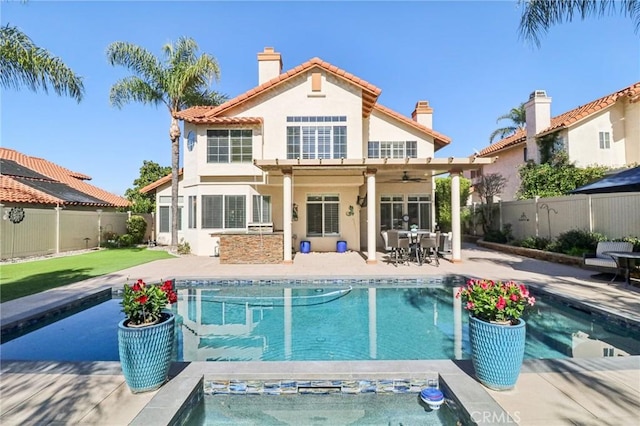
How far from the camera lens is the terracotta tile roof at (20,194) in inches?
668

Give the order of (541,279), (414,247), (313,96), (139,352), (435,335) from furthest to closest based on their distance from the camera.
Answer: (313,96)
(414,247)
(541,279)
(435,335)
(139,352)

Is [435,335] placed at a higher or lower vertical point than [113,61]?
lower

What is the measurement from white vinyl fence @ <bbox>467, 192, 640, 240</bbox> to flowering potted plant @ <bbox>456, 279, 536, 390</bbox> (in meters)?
11.9

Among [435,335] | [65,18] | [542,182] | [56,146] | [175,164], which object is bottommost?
[435,335]

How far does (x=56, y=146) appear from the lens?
958 inches

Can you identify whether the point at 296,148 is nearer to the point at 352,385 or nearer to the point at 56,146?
the point at 352,385

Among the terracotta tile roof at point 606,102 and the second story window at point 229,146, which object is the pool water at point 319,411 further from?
the terracotta tile roof at point 606,102

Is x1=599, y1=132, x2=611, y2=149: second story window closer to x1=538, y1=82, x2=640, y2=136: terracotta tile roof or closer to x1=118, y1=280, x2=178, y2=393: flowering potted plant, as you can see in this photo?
x1=538, y1=82, x2=640, y2=136: terracotta tile roof

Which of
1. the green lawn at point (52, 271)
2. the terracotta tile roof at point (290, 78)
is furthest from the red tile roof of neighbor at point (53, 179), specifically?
the terracotta tile roof at point (290, 78)

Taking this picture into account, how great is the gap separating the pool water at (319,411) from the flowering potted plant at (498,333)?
2.34 feet

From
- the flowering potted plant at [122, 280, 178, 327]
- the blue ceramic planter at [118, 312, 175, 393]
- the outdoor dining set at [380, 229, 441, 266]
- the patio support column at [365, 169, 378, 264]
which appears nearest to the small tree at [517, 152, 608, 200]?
the outdoor dining set at [380, 229, 441, 266]

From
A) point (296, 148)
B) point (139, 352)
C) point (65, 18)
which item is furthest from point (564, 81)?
point (65, 18)

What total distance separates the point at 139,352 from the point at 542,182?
22.6m

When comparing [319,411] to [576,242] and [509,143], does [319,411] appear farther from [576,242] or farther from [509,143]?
[509,143]
